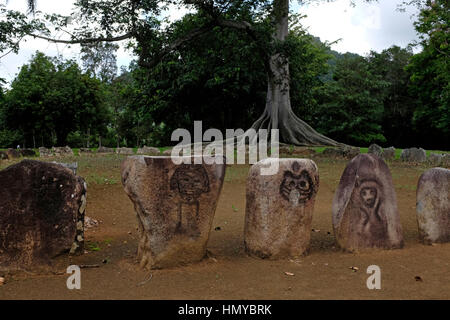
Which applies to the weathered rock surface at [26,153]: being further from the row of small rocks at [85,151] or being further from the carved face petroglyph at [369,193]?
the carved face petroglyph at [369,193]

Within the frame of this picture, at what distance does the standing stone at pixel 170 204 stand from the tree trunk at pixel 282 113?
13028 millimetres

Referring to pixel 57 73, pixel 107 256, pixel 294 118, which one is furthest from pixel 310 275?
pixel 57 73

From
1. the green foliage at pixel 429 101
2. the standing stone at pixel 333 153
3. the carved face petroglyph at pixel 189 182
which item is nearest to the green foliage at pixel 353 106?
the green foliage at pixel 429 101

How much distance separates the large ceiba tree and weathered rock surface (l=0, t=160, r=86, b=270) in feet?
33.7

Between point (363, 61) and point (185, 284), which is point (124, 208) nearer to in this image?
point (185, 284)

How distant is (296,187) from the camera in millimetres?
5336

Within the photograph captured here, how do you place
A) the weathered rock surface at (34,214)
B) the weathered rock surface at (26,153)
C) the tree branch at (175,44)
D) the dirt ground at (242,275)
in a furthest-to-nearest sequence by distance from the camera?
1. the weathered rock surface at (26,153)
2. the tree branch at (175,44)
3. the weathered rock surface at (34,214)
4. the dirt ground at (242,275)

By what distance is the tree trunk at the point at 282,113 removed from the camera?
18.0m

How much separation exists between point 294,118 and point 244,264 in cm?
1429

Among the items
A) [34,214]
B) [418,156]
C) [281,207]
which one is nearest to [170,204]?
[281,207]

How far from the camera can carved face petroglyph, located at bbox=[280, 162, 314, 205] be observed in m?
5.30

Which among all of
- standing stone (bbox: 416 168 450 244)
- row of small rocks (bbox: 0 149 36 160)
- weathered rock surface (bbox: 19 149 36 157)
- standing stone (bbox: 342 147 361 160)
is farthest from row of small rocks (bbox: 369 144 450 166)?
weathered rock surface (bbox: 19 149 36 157)

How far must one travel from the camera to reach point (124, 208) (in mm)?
8820

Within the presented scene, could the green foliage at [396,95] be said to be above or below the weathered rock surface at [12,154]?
above
